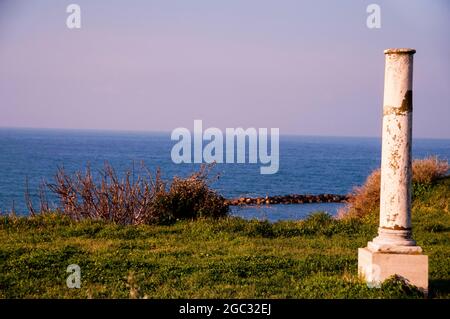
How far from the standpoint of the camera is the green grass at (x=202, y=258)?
9.37 m

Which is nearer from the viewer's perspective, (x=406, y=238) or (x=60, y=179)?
(x=406, y=238)

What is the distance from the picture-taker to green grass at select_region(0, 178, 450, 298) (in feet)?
30.7

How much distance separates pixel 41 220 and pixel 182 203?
3782 millimetres

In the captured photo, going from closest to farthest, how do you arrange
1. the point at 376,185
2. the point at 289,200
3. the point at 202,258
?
the point at 202,258
the point at 376,185
the point at 289,200

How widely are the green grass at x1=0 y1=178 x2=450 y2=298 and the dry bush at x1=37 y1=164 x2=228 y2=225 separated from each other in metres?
1.38

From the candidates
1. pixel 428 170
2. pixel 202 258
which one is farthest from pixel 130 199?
pixel 428 170

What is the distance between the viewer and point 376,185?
930 inches

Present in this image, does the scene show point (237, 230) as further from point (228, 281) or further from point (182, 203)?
point (228, 281)

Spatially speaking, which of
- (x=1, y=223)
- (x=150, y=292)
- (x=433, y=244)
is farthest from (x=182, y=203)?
(x=150, y=292)

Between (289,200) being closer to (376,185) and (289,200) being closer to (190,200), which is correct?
(376,185)

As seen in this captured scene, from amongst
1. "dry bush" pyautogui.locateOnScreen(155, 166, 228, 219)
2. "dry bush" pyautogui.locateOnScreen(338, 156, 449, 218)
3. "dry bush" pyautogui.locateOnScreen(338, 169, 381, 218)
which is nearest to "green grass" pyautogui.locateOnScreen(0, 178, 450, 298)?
"dry bush" pyautogui.locateOnScreen(155, 166, 228, 219)

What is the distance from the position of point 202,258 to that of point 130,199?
6.16 m

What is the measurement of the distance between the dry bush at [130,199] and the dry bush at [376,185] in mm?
7392

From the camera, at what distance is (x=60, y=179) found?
1800 centimetres
